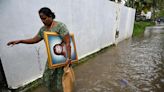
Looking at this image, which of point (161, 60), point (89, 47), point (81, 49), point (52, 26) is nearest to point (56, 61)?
point (52, 26)

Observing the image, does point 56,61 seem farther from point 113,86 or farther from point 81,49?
point 81,49

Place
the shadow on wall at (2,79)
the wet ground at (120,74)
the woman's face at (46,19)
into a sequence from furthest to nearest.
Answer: the wet ground at (120,74) → the shadow on wall at (2,79) → the woman's face at (46,19)

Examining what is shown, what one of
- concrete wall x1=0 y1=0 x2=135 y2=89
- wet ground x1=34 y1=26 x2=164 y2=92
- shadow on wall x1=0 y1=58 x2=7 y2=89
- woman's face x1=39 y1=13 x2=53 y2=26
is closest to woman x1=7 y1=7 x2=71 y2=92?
woman's face x1=39 y1=13 x2=53 y2=26

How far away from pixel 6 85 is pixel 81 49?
3.11 m

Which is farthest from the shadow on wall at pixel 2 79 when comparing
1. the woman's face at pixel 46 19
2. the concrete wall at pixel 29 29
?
the woman's face at pixel 46 19

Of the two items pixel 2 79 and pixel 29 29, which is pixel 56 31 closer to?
pixel 29 29

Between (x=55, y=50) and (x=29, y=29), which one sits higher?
(x=29, y=29)

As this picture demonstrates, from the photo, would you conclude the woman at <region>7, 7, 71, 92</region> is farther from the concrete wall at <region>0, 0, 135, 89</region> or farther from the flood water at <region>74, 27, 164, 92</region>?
the flood water at <region>74, 27, 164, 92</region>

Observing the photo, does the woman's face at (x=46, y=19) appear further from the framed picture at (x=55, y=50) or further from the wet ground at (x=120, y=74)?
the wet ground at (x=120, y=74)

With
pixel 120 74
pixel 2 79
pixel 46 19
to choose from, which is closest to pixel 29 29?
pixel 2 79

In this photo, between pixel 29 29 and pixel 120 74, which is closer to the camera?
pixel 29 29

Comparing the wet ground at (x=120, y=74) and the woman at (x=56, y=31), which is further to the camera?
the wet ground at (x=120, y=74)

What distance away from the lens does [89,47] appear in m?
6.82

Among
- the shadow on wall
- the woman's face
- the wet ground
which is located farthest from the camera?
the wet ground
